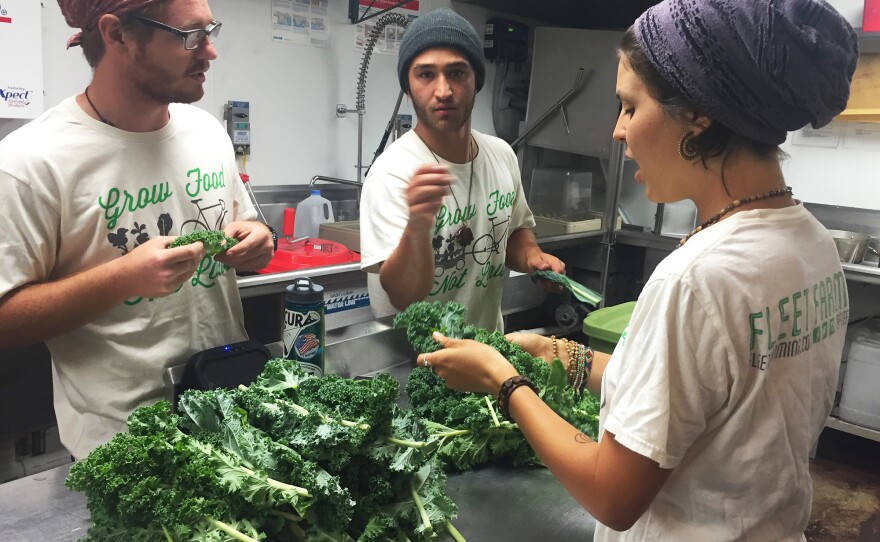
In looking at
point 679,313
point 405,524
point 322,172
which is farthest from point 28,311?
point 322,172

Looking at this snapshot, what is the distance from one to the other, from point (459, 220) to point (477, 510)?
1.07 metres

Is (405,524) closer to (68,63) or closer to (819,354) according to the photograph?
(819,354)

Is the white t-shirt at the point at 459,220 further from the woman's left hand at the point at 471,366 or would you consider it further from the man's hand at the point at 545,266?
the woman's left hand at the point at 471,366

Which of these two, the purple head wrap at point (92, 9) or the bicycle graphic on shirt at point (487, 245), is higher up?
the purple head wrap at point (92, 9)

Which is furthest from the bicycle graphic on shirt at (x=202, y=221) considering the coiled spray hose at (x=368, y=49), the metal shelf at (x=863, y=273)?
the metal shelf at (x=863, y=273)

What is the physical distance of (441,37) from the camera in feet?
6.76

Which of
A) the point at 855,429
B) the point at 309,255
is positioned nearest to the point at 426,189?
the point at 309,255

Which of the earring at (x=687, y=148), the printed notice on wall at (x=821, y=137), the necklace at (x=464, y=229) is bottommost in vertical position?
the necklace at (x=464, y=229)

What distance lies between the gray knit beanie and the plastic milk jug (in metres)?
1.63

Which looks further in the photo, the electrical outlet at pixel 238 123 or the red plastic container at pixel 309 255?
the electrical outlet at pixel 238 123

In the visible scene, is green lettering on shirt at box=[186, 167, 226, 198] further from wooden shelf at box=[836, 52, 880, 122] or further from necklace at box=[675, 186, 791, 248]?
wooden shelf at box=[836, 52, 880, 122]

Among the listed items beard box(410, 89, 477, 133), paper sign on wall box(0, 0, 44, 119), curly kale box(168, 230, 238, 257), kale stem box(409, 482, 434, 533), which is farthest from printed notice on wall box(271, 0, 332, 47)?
kale stem box(409, 482, 434, 533)

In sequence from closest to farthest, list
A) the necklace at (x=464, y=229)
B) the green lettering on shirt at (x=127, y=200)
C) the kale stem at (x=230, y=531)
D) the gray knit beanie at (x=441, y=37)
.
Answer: the kale stem at (x=230, y=531), the green lettering on shirt at (x=127, y=200), the gray knit beanie at (x=441, y=37), the necklace at (x=464, y=229)

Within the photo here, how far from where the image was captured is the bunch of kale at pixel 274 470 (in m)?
1.03
